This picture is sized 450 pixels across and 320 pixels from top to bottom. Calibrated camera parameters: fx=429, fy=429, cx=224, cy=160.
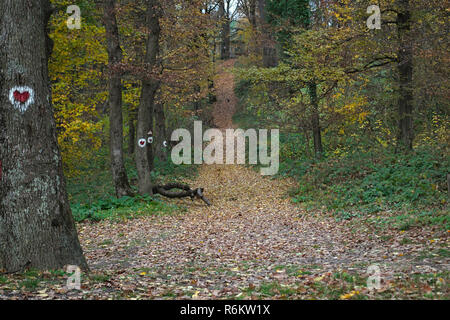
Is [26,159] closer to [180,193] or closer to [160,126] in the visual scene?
[180,193]

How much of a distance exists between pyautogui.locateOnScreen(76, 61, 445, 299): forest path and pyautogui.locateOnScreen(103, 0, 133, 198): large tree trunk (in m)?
2.54

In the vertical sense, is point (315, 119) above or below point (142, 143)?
above

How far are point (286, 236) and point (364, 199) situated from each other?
3742mm

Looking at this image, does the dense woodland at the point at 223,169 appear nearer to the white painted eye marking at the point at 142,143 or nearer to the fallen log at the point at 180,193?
the fallen log at the point at 180,193

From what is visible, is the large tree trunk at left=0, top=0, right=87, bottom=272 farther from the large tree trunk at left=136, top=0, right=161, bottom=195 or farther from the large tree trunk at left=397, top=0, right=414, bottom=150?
the large tree trunk at left=397, top=0, right=414, bottom=150

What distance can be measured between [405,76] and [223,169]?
14516 millimetres

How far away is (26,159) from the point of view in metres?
6.43

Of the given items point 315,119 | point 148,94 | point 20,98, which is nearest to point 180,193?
point 148,94

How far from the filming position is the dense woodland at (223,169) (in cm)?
643

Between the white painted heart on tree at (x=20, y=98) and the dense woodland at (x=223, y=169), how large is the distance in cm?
2

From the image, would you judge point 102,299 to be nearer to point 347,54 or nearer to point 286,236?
point 286,236

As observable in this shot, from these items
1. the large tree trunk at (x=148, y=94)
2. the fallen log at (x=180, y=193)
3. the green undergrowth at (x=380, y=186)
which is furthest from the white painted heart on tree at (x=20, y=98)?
the fallen log at (x=180, y=193)

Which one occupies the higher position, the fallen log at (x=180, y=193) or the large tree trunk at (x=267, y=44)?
the large tree trunk at (x=267, y=44)

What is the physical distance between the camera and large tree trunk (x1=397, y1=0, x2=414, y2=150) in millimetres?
14047
